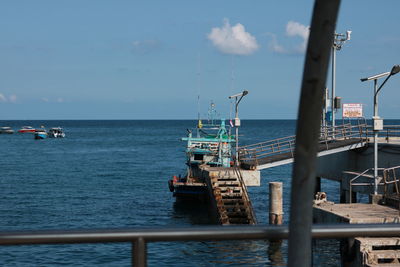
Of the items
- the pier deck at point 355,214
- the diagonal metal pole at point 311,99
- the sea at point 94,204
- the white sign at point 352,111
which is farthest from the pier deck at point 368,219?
the white sign at point 352,111

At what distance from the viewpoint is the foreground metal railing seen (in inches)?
121

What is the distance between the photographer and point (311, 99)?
2404 mm

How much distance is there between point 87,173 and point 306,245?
6551 cm

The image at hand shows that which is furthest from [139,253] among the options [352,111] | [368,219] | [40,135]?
[40,135]

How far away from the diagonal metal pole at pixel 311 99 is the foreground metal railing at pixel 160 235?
0.64 m

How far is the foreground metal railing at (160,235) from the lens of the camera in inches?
121

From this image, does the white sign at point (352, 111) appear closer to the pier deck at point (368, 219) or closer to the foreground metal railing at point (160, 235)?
the pier deck at point (368, 219)

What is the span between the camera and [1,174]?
65188 mm

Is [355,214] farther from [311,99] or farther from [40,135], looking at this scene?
[40,135]

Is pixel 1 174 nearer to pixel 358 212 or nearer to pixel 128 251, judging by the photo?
pixel 358 212

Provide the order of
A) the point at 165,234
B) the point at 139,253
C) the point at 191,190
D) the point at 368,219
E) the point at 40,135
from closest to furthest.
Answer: the point at 165,234
the point at 139,253
the point at 368,219
the point at 191,190
the point at 40,135

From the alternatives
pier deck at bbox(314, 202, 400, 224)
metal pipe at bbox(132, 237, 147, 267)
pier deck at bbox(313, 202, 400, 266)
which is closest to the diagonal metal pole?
metal pipe at bbox(132, 237, 147, 267)

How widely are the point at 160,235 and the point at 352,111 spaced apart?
38.0 metres

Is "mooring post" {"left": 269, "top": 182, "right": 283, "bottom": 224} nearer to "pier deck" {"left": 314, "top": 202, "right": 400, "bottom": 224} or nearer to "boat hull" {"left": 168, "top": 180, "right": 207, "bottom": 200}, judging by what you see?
"pier deck" {"left": 314, "top": 202, "right": 400, "bottom": 224}
